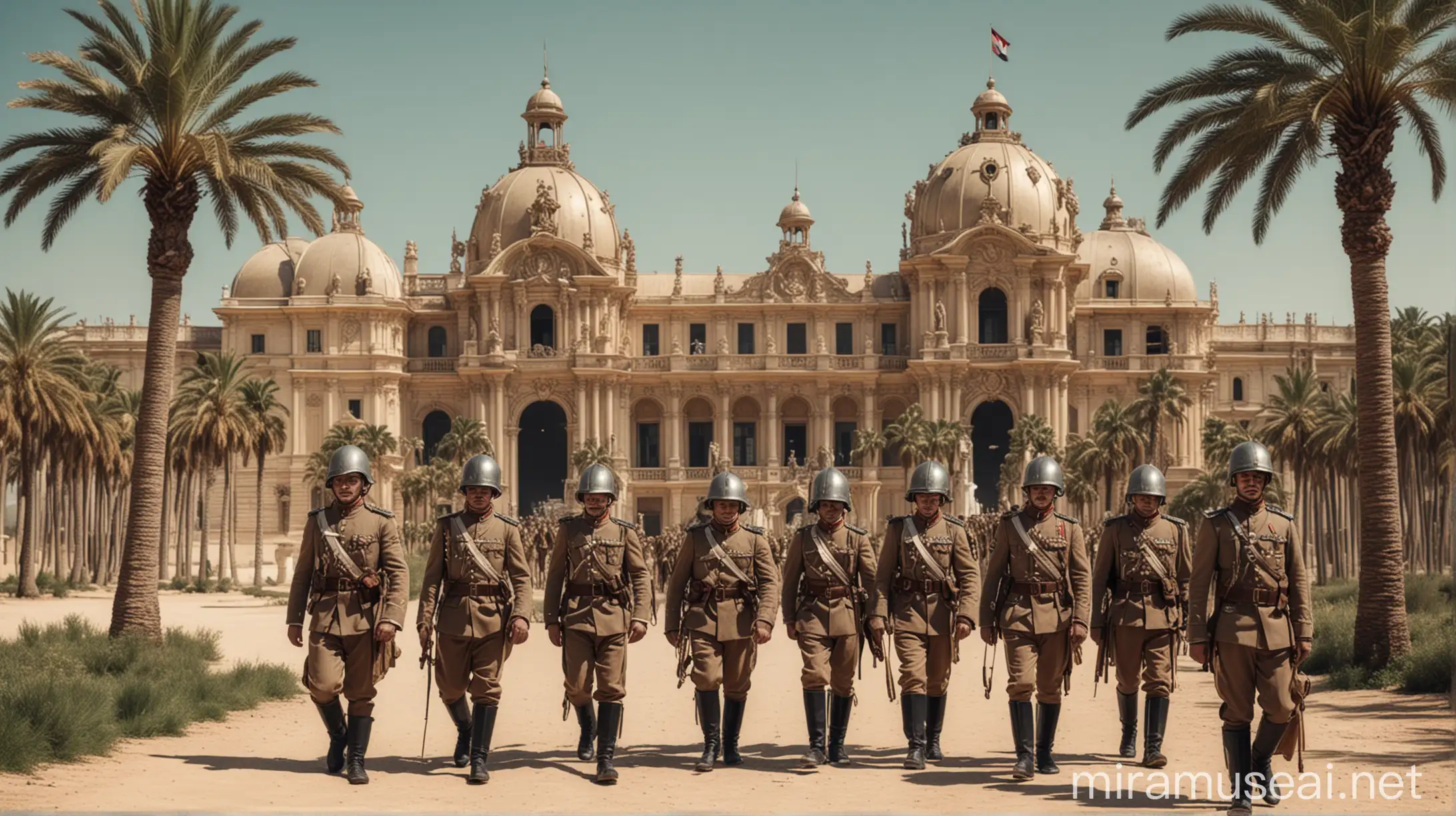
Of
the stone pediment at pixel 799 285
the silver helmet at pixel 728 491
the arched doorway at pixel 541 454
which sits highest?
the stone pediment at pixel 799 285

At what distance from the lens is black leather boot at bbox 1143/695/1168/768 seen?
520 inches

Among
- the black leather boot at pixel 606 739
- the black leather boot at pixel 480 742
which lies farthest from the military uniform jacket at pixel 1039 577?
the black leather boot at pixel 480 742

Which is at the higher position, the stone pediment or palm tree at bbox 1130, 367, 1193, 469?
the stone pediment

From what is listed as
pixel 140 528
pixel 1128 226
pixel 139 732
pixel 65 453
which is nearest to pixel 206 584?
pixel 65 453

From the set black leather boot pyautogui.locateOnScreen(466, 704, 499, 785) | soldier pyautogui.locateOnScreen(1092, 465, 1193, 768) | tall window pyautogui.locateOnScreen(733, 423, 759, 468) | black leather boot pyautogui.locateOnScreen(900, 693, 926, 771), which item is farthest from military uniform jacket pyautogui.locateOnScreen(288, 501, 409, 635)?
tall window pyautogui.locateOnScreen(733, 423, 759, 468)

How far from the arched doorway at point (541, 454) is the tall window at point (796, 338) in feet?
34.2

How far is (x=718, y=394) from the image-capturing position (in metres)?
70.9

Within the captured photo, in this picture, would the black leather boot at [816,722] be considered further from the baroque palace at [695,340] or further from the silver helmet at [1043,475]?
the baroque palace at [695,340]

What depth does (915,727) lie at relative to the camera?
13.2m

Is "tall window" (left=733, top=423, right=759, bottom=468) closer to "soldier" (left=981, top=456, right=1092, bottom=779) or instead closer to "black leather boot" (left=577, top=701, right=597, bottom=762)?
"black leather boot" (left=577, top=701, right=597, bottom=762)

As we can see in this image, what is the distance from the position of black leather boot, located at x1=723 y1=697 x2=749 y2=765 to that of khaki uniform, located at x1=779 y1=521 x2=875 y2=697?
2.00 feet

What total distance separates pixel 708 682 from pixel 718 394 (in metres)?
57.7

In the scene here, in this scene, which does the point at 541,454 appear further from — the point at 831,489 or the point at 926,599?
the point at 926,599

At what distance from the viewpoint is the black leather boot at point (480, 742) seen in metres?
12.5
